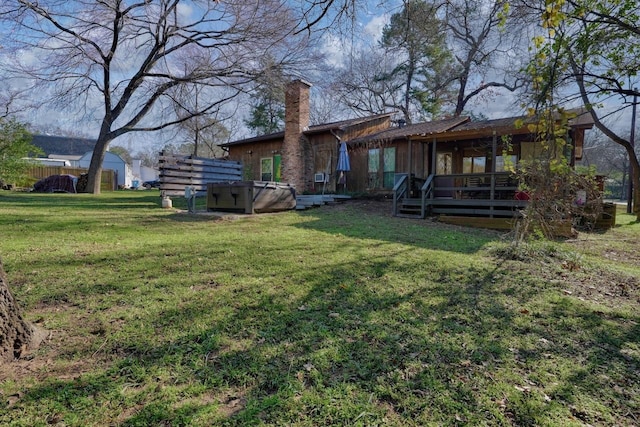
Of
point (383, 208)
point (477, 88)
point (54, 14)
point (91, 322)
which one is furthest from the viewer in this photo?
point (477, 88)

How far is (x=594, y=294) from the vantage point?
141 inches

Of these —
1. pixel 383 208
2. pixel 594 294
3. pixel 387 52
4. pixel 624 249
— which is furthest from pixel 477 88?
pixel 594 294

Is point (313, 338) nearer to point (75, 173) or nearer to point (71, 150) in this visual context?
point (75, 173)

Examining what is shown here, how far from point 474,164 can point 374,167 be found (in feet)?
13.1

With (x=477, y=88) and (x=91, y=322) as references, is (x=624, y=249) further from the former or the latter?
(x=477, y=88)

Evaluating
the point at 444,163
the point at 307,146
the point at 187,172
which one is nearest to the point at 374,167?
the point at 444,163

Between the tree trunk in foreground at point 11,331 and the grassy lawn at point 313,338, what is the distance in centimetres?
8

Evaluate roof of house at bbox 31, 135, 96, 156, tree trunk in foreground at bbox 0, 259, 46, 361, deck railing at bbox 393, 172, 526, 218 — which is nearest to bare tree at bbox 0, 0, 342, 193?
deck railing at bbox 393, 172, 526, 218

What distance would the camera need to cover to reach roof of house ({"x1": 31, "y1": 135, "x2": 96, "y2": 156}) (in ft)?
126

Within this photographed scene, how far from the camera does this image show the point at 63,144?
39250 mm

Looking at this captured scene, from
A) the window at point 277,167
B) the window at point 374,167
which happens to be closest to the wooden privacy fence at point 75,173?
the window at point 277,167

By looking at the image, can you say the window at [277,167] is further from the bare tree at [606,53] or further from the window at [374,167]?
the bare tree at [606,53]

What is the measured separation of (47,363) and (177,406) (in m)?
0.92

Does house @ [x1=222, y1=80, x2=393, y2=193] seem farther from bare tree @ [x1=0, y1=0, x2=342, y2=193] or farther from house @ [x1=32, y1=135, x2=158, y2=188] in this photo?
house @ [x1=32, y1=135, x2=158, y2=188]
